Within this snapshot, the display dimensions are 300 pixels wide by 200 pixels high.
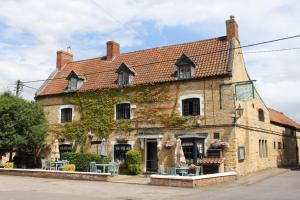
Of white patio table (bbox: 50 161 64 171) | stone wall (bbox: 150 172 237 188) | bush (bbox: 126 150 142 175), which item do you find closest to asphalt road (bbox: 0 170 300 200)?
stone wall (bbox: 150 172 237 188)

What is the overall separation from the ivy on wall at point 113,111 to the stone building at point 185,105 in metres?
0.08

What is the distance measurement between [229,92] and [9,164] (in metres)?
15.2

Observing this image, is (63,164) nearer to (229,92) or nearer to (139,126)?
(139,126)

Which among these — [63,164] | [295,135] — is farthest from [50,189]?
[295,135]

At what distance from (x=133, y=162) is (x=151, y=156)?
1563mm

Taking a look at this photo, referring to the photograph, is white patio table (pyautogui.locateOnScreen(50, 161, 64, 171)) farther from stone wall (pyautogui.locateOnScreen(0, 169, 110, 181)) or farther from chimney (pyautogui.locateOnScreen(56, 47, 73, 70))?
chimney (pyautogui.locateOnScreen(56, 47, 73, 70))

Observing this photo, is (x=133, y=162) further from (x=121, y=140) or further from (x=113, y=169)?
(x=121, y=140)

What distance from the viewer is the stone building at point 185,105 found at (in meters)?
23.4

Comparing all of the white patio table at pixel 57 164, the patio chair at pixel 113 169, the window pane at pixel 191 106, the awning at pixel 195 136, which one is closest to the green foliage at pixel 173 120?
the window pane at pixel 191 106

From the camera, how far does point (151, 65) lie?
1102 inches

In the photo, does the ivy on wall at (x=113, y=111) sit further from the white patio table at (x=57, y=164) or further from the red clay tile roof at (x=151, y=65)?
the white patio table at (x=57, y=164)

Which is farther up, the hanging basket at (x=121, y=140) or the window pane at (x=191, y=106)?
the window pane at (x=191, y=106)

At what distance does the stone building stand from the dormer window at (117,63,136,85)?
72mm

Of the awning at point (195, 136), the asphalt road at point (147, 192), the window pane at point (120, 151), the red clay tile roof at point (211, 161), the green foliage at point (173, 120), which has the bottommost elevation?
the asphalt road at point (147, 192)
